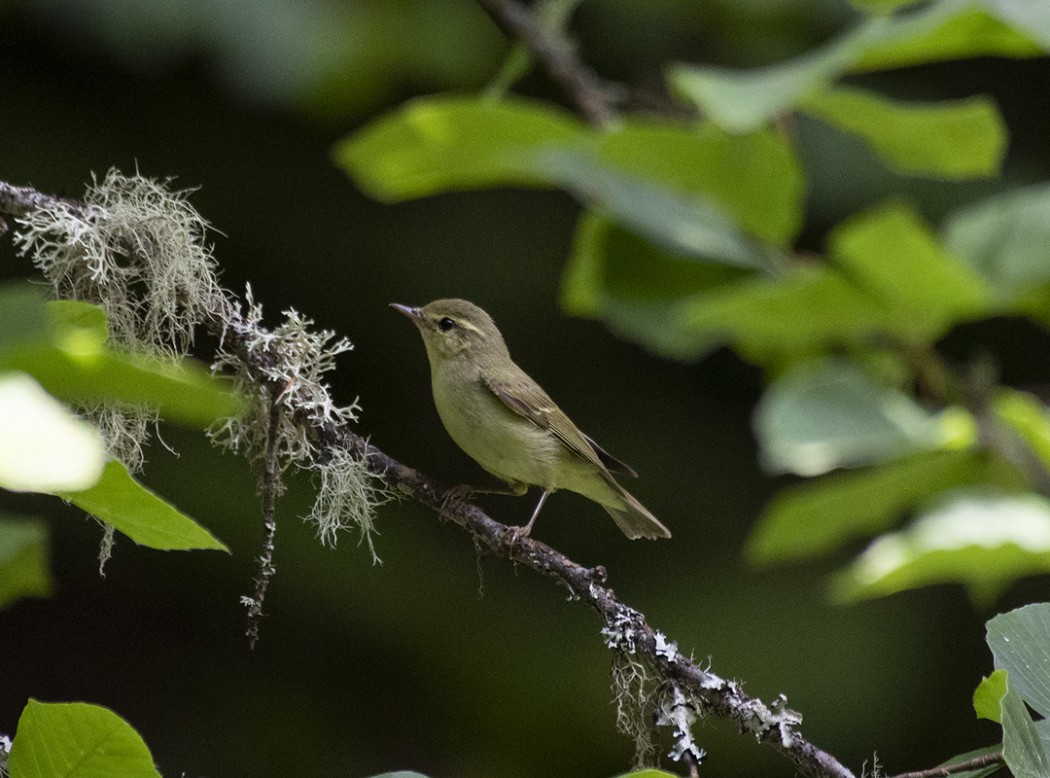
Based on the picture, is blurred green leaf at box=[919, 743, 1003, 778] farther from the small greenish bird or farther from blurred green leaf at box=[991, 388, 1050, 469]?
the small greenish bird

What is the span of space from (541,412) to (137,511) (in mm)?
2949

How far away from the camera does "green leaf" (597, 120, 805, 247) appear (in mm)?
2613

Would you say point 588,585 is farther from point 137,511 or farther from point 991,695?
point 137,511

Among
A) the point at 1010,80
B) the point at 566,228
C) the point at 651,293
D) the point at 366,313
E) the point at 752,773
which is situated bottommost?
the point at 752,773

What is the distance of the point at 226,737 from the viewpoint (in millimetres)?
6191

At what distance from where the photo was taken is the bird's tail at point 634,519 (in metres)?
4.03

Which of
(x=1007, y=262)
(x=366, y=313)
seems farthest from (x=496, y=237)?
(x=1007, y=262)

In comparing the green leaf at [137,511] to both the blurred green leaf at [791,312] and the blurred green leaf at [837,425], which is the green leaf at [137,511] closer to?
the blurred green leaf at [837,425]

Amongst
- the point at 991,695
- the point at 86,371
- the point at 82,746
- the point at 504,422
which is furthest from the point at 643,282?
the point at 86,371

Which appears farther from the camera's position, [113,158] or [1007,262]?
[113,158]

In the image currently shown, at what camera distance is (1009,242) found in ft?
8.43

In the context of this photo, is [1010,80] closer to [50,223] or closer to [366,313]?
[366,313]

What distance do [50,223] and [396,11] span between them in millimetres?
3931

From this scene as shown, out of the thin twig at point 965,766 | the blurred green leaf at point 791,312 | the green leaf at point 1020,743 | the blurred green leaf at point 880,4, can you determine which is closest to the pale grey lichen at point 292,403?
the blurred green leaf at point 791,312
